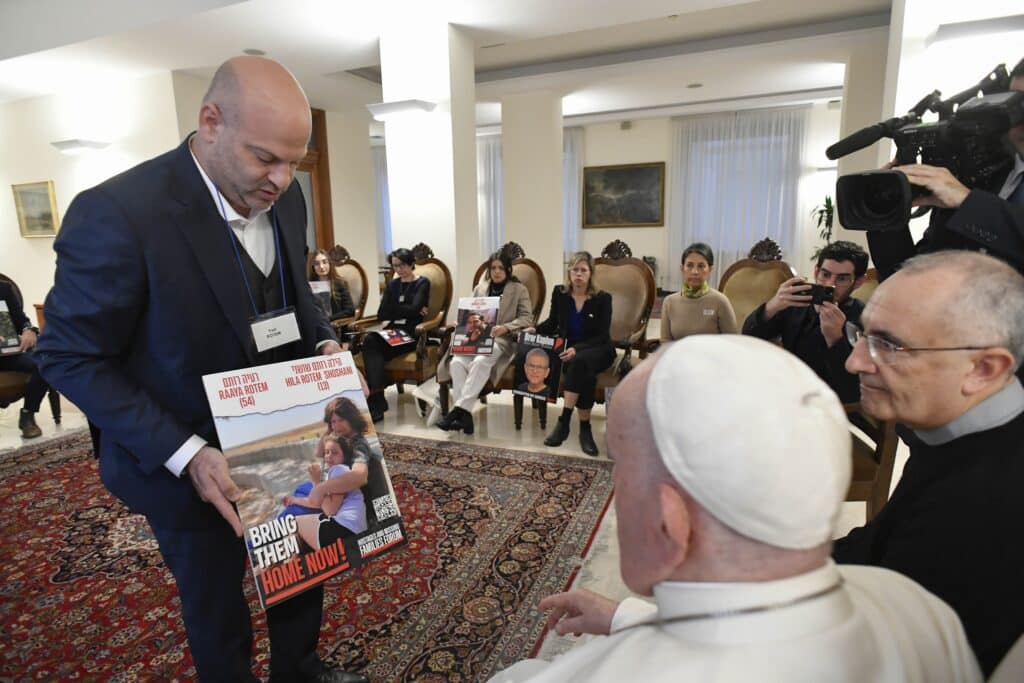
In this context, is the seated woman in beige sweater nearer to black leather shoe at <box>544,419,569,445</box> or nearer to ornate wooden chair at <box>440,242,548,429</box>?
black leather shoe at <box>544,419,569,445</box>

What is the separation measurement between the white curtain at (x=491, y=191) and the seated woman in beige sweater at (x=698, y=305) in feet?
26.2

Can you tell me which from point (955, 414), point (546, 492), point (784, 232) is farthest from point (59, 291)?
point (784, 232)

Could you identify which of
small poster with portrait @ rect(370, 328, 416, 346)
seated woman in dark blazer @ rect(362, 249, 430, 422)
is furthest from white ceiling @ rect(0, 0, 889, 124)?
small poster with portrait @ rect(370, 328, 416, 346)

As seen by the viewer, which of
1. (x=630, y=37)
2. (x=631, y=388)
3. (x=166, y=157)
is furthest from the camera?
(x=630, y=37)

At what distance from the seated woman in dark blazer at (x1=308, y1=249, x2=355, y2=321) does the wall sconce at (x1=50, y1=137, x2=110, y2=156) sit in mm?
3490

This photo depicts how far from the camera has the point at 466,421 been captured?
384 centimetres

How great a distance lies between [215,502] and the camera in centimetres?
108

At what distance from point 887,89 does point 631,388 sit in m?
4.85

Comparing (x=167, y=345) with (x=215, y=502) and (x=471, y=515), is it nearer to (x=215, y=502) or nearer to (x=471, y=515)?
(x=215, y=502)

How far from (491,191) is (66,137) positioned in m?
6.90

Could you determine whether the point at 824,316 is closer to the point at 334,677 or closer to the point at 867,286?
the point at 867,286

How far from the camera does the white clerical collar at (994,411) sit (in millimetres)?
1000

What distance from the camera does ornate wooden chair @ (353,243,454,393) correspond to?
13.6 ft

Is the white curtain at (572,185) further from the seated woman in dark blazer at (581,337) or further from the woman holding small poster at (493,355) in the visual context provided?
the seated woman in dark blazer at (581,337)
